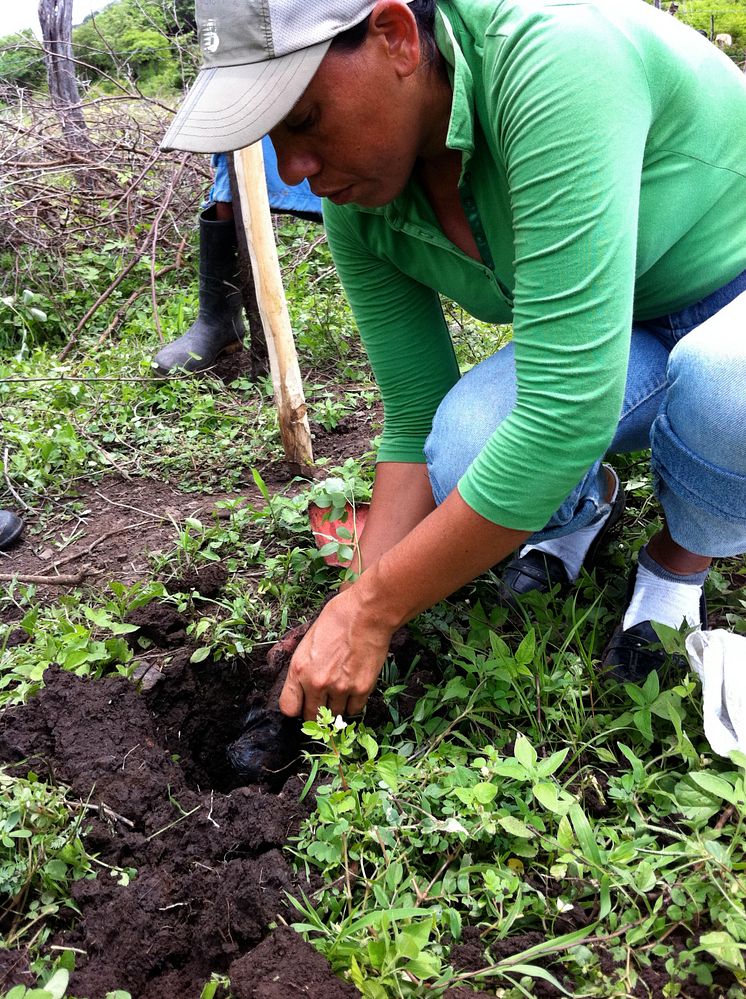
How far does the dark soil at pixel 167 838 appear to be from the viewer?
1.27 meters

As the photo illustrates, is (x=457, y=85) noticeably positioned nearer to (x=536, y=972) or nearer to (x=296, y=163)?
(x=296, y=163)

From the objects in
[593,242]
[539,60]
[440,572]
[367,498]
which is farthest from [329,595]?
[539,60]

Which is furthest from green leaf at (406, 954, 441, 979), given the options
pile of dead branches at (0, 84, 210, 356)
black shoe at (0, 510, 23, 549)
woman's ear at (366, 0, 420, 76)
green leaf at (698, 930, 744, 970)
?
pile of dead branches at (0, 84, 210, 356)

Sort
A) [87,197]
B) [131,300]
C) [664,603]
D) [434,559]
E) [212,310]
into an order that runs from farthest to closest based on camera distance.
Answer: [87,197]
[131,300]
[212,310]
[664,603]
[434,559]

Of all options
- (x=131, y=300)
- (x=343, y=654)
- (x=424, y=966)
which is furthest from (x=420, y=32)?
(x=131, y=300)

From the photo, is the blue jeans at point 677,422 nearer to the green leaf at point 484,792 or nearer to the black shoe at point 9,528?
the green leaf at point 484,792

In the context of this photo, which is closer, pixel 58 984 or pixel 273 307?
pixel 58 984

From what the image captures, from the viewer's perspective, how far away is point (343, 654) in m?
1.60

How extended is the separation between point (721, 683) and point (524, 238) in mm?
864

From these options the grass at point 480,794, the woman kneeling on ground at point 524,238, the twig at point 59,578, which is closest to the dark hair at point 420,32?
the woman kneeling on ground at point 524,238

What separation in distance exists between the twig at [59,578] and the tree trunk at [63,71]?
316 cm

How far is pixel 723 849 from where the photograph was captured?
4.34 ft

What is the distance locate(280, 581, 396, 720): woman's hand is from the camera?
5.17 ft

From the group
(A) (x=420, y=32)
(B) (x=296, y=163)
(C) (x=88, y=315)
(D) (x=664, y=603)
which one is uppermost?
(A) (x=420, y=32)
